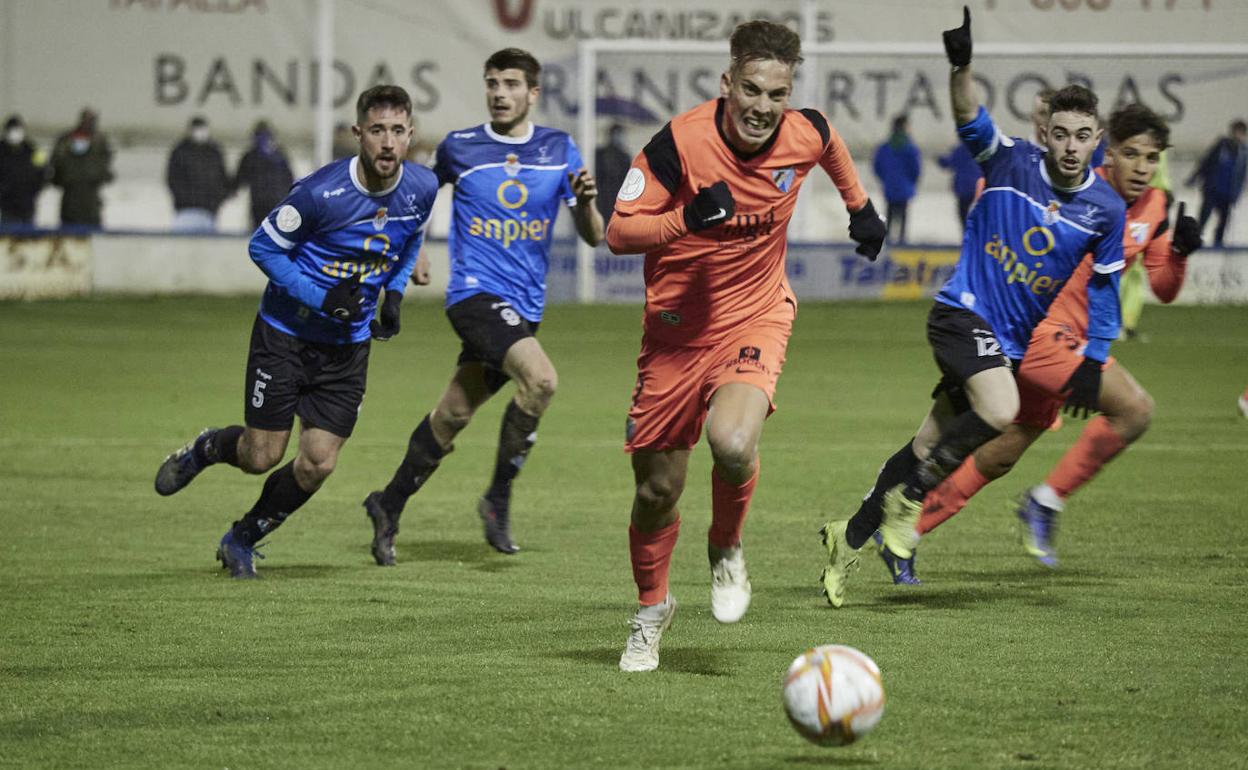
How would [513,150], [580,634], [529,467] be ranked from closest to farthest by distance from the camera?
[580,634], [513,150], [529,467]

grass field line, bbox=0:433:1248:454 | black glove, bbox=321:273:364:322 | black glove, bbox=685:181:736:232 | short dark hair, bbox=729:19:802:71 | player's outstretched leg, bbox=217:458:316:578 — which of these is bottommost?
grass field line, bbox=0:433:1248:454

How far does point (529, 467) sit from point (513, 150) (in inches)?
120

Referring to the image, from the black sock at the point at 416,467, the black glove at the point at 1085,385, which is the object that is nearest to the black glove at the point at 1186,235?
the black glove at the point at 1085,385

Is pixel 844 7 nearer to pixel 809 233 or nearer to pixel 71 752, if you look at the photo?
pixel 809 233

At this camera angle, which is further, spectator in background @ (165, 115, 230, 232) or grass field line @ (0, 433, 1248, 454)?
spectator in background @ (165, 115, 230, 232)

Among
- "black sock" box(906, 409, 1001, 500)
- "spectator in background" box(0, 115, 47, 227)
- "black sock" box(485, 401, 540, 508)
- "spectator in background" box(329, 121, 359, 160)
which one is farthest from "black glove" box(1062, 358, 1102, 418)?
"spectator in background" box(0, 115, 47, 227)

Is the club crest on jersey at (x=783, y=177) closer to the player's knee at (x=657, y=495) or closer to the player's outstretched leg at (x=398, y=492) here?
the player's knee at (x=657, y=495)

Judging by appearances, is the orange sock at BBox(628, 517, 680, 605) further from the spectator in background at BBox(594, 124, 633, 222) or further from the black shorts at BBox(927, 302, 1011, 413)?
the spectator in background at BBox(594, 124, 633, 222)

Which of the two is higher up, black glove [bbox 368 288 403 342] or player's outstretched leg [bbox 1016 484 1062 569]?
black glove [bbox 368 288 403 342]

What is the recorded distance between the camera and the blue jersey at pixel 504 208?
9227 mm

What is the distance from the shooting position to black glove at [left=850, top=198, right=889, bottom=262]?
256 inches

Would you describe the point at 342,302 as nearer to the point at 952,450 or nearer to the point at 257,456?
the point at 257,456

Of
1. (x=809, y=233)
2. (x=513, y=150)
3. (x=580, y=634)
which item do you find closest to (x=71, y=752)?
(x=580, y=634)

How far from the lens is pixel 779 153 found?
6301mm
